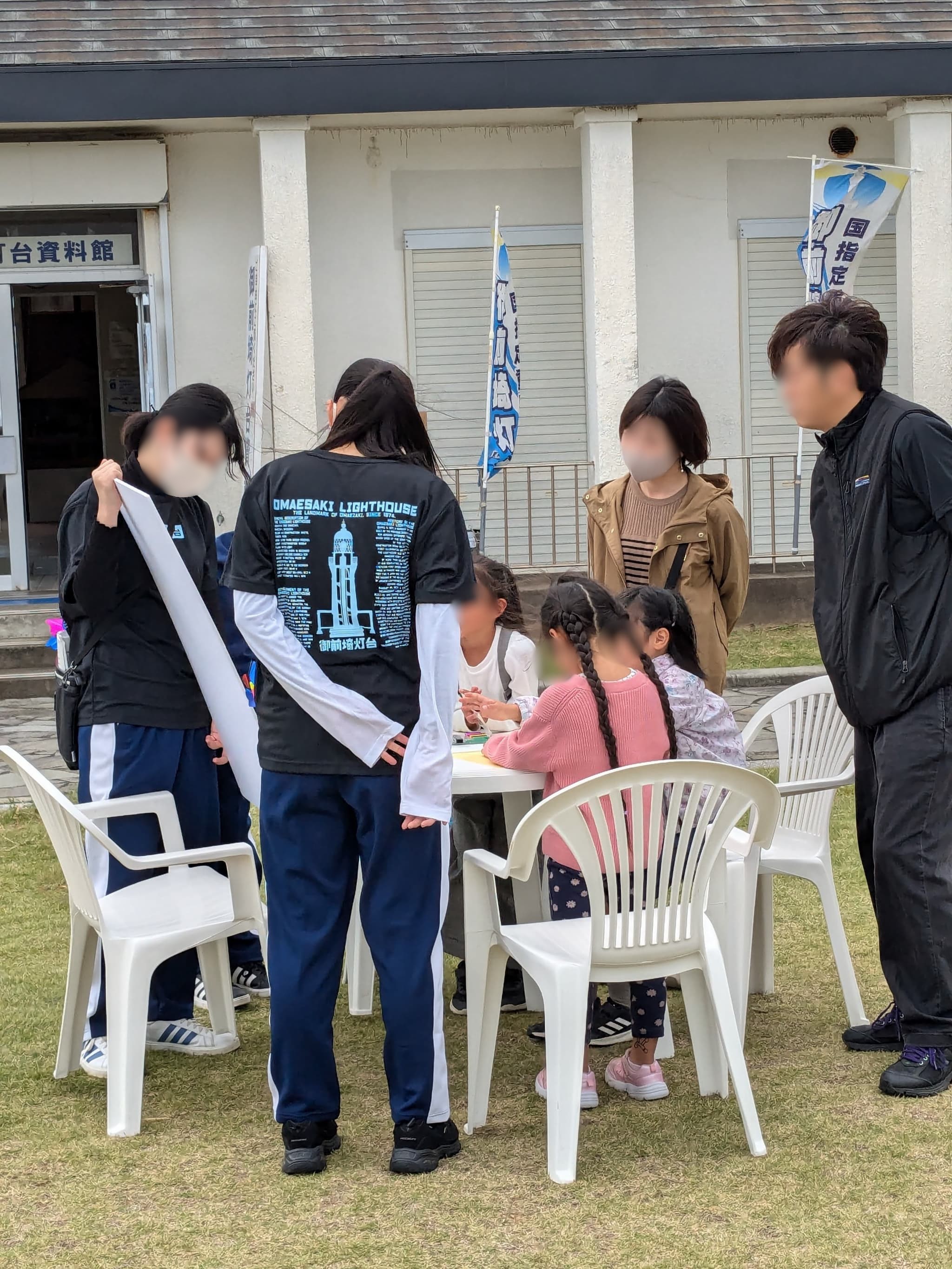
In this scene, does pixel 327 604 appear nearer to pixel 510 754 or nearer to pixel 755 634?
pixel 510 754

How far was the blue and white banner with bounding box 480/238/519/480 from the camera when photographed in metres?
11.4

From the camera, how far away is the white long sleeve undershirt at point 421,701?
3.16 m

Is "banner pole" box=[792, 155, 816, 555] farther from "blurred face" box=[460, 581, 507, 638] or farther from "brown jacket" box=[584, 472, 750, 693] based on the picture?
"blurred face" box=[460, 581, 507, 638]

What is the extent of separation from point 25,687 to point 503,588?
6823 millimetres

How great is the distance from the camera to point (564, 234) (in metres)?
12.8

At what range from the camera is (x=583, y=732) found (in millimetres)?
3623

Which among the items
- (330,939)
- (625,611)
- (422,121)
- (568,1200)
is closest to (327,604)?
(330,939)

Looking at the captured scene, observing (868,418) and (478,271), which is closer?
(868,418)

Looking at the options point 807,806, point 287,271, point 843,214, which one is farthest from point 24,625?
point 807,806

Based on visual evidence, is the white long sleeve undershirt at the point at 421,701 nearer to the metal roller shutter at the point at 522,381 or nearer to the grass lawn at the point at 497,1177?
the grass lawn at the point at 497,1177

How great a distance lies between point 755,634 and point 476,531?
93.2 inches

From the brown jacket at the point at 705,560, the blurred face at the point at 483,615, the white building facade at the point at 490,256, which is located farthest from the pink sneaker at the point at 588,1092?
the white building facade at the point at 490,256

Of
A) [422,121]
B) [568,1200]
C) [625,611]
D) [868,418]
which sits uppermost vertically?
[422,121]

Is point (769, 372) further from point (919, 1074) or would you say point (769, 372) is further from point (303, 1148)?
point (303, 1148)
